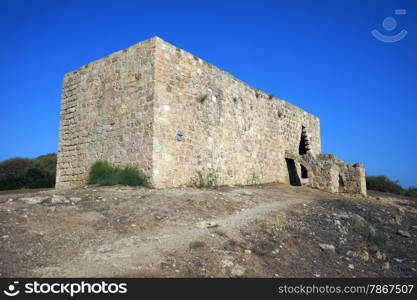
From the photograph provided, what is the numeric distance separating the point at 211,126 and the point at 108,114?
3392 millimetres

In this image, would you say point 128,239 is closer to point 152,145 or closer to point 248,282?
point 248,282

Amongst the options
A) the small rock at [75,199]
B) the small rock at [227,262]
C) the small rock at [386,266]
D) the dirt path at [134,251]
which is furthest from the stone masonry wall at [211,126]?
the small rock at [386,266]

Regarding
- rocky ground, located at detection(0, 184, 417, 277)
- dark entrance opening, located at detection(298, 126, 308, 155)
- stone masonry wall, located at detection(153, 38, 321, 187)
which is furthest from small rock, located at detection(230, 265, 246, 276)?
dark entrance opening, located at detection(298, 126, 308, 155)

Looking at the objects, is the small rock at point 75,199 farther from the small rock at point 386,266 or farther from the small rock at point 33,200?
the small rock at point 386,266

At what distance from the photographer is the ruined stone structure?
9469 millimetres

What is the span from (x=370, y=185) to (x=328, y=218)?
63.6ft

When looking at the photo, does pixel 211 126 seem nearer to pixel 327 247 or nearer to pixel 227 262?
pixel 327 247

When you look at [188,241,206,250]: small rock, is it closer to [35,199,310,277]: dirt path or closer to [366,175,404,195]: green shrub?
[35,199,310,277]: dirt path

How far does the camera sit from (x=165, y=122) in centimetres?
955

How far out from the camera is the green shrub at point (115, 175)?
9.09m

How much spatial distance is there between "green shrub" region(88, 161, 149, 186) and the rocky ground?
3.76 feet

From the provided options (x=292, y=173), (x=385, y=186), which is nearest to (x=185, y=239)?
(x=292, y=173)

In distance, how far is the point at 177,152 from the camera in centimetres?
984

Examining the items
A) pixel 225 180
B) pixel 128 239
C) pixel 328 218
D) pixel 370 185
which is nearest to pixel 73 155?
pixel 225 180
